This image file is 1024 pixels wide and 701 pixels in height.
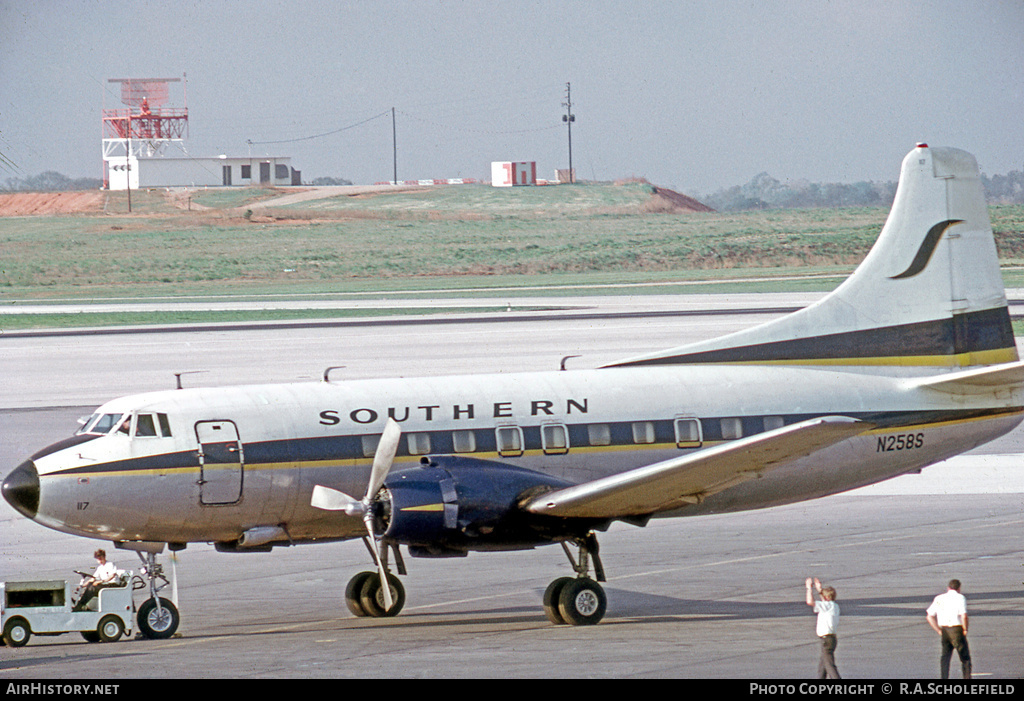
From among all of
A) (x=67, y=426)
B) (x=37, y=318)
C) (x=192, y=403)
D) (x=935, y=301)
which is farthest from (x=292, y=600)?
(x=37, y=318)

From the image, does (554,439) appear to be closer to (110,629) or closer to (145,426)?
(145,426)

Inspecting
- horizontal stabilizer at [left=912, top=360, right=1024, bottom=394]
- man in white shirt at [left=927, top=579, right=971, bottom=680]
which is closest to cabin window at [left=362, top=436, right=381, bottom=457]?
man in white shirt at [left=927, top=579, right=971, bottom=680]

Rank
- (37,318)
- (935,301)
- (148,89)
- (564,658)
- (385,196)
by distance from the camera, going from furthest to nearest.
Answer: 1. (385,196)
2. (148,89)
3. (37,318)
4. (935,301)
5. (564,658)

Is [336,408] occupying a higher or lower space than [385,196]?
lower

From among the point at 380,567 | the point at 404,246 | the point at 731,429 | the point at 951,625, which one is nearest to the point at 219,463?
the point at 380,567

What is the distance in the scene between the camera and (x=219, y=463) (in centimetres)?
1891

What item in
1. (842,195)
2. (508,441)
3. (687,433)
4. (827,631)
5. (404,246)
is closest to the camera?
(827,631)

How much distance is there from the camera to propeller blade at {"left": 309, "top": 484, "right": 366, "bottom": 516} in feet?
62.1

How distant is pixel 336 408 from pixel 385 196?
152 meters

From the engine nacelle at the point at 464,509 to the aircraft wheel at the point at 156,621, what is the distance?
328 centimetres

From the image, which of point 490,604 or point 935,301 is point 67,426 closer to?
point 490,604

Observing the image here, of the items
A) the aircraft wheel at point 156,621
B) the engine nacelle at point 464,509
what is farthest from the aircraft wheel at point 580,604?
the aircraft wheel at point 156,621

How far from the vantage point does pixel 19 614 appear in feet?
59.0

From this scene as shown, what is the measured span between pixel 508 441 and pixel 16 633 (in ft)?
24.7
